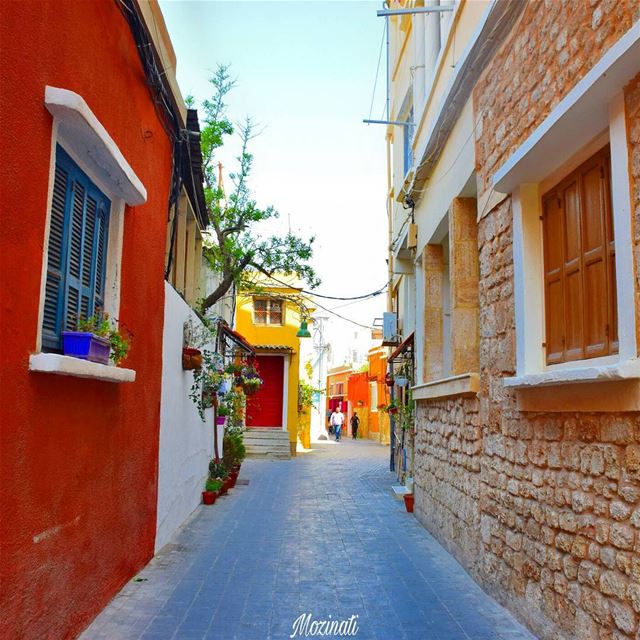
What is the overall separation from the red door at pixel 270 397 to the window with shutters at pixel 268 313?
1287 millimetres

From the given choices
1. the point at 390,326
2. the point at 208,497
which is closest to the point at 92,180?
the point at 208,497

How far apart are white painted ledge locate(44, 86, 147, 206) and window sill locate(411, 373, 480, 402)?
10.9 feet

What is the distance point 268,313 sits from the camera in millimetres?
21953

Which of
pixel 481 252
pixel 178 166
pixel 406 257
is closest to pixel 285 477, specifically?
pixel 406 257

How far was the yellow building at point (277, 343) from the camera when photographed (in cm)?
2145

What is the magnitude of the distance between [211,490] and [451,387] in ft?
17.2

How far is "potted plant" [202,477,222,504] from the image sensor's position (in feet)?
34.0

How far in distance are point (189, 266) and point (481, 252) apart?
5046mm

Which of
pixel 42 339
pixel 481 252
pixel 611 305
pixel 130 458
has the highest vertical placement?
pixel 481 252

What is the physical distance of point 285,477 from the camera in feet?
48.1

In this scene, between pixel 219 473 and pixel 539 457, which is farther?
pixel 219 473

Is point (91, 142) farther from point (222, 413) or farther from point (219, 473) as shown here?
point (219, 473)

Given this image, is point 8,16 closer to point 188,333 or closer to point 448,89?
point 448,89

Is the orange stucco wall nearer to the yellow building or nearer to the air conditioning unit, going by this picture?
the air conditioning unit
